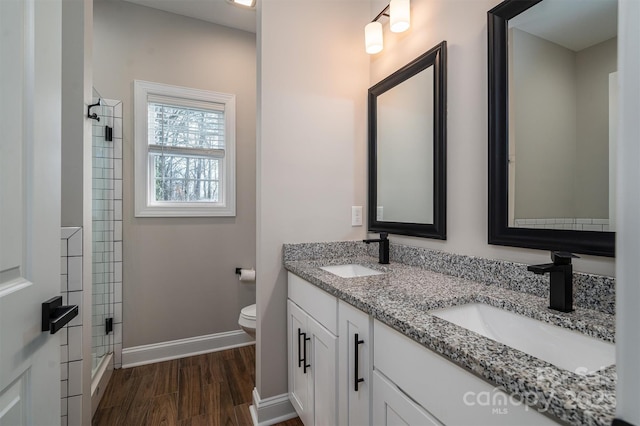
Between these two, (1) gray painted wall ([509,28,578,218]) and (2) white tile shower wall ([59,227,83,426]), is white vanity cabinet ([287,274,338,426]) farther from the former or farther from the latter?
(2) white tile shower wall ([59,227,83,426])

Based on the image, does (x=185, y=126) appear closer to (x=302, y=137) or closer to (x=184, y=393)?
(x=302, y=137)

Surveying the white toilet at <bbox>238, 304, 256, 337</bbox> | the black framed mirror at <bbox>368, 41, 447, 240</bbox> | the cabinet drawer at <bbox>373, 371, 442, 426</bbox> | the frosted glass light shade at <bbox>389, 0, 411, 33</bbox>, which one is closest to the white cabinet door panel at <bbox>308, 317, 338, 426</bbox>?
the cabinet drawer at <bbox>373, 371, 442, 426</bbox>

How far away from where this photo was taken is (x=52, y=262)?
79 centimetres

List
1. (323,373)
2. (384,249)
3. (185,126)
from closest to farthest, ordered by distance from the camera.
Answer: (323,373)
(384,249)
(185,126)

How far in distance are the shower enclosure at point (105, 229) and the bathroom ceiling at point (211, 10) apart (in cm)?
86

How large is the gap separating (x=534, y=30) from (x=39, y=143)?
1566 millimetres

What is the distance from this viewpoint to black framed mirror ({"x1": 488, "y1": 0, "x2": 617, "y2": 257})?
0.90 m

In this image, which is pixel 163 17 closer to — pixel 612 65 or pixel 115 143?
pixel 115 143

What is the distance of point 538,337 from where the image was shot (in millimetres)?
868

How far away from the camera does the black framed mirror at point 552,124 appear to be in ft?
2.95

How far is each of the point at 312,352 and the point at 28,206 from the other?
116cm

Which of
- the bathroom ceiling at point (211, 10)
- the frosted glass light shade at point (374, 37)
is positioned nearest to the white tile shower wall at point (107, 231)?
the bathroom ceiling at point (211, 10)

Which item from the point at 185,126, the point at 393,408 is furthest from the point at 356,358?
the point at 185,126

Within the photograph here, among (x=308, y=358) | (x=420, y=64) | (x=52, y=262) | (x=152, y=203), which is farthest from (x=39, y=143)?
(x=152, y=203)
